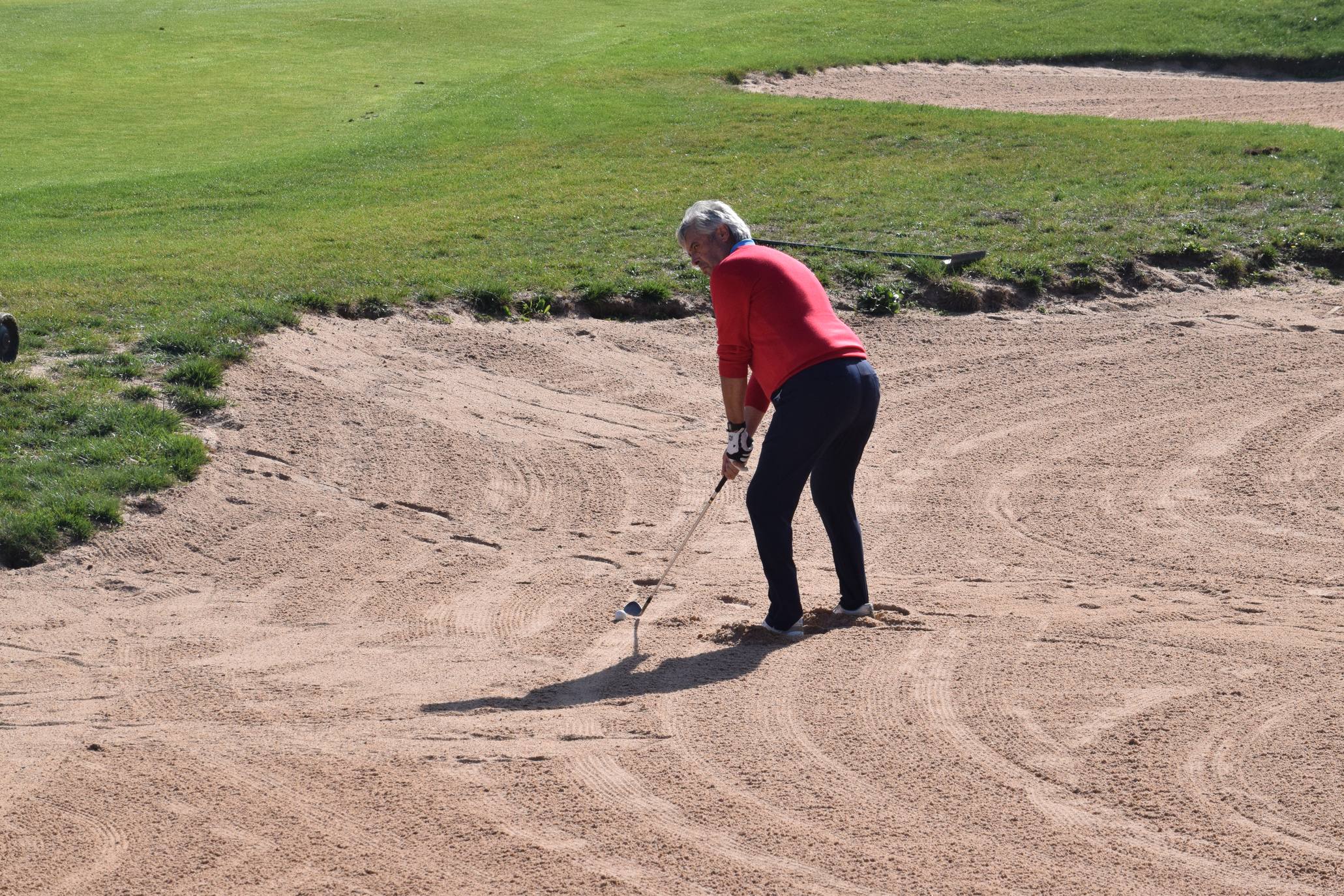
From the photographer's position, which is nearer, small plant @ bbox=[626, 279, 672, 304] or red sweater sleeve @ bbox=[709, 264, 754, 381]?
red sweater sleeve @ bbox=[709, 264, 754, 381]

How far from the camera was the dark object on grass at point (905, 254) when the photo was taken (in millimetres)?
13641

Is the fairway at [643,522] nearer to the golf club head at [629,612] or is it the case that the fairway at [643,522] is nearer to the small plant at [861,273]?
the small plant at [861,273]

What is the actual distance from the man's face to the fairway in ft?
3.73

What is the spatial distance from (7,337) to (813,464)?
3.93 meters

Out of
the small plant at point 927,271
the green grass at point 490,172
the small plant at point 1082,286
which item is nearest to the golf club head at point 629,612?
the green grass at point 490,172

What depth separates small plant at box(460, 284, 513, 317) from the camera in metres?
12.5

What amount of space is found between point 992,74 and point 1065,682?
2467 centimetres

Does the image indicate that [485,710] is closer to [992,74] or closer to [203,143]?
[203,143]

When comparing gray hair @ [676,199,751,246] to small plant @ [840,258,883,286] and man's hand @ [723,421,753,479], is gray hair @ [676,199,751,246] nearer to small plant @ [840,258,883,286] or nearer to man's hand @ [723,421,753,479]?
man's hand @ [723,421,753,479]

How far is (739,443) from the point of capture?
6.60 metres

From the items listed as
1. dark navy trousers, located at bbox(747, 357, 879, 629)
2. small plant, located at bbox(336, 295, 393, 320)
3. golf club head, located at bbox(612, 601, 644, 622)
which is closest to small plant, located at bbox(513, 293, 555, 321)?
small plant, located at bbox(336, 295, 393, 320)

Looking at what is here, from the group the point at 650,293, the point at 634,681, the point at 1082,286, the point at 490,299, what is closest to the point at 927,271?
the point at 1082,286

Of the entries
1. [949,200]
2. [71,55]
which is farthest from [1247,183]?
[71,55]

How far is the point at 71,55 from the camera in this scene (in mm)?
26844
